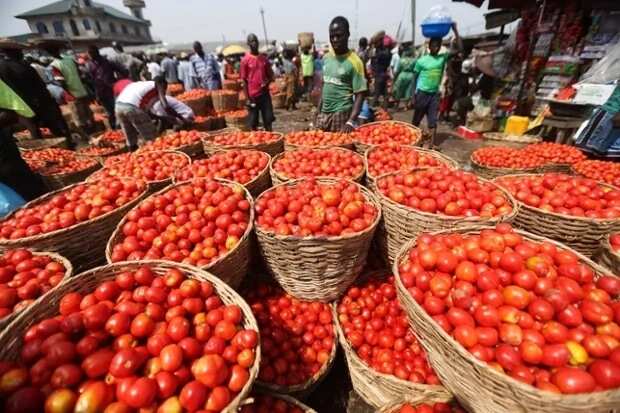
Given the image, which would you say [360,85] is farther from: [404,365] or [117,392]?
[117,392]

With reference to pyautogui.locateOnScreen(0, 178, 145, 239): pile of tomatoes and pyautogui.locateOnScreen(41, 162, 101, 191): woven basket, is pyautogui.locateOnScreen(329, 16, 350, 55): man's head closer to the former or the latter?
pyautogui.locateOnScreen(0, 178, 145, 239): pile of tomatoes

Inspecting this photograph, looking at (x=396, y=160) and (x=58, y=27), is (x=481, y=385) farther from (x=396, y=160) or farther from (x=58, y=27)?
(x=58, y=27)

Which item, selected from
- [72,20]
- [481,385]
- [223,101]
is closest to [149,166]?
[481,385]

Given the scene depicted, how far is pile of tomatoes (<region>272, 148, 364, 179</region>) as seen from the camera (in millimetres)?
3418

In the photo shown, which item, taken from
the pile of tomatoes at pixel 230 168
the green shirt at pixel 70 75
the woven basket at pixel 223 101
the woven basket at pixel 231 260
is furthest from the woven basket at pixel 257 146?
the green shirt at pixel 70 75

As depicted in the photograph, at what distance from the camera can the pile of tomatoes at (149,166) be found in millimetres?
3641

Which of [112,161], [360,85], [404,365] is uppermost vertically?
[360,85]

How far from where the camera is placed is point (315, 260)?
240 cm

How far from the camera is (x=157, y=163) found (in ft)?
12.8

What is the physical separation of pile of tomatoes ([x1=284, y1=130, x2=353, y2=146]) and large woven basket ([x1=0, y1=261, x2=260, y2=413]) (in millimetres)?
2867

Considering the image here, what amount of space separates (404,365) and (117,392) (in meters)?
1.86

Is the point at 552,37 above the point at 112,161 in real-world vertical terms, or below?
above

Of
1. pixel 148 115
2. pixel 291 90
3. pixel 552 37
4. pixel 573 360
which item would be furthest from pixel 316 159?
pixel 291 90

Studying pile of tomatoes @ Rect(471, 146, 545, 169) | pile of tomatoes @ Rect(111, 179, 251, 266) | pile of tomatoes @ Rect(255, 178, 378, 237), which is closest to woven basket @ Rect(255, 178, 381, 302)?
pile of tomatoes @ Rect(255, 178, 378, 237)
